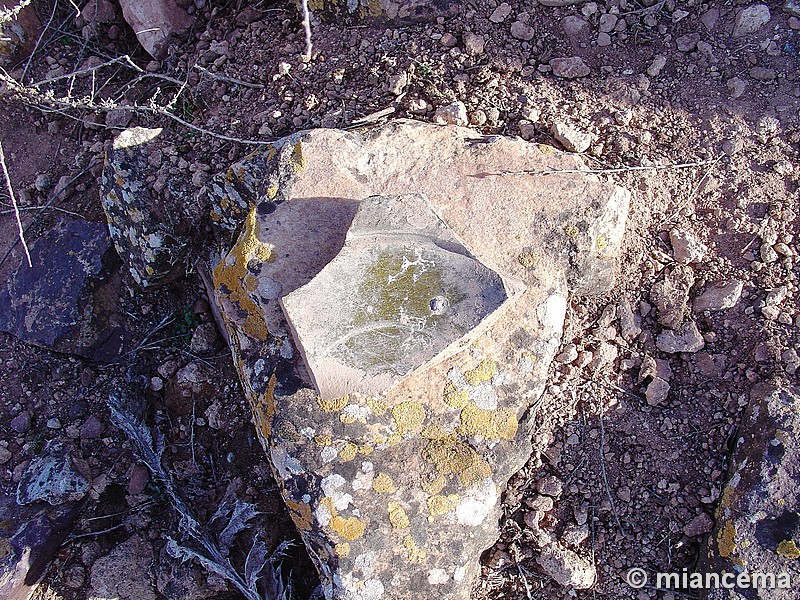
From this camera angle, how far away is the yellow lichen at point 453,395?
2.67m

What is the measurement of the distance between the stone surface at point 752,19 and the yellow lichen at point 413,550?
3043 mm

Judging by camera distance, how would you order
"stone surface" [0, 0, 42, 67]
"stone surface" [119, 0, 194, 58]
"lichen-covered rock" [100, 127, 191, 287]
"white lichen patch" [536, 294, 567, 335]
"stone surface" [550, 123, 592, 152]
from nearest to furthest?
"white lichen patch" [536, 294, 567, 335] < "stone surface" [550, 123, 592, 152] < "lichen-covered rock" [100, 127, 191, 287] < "stone surface" [119, 0, 194, 58] < "stone surface" [0, 0, 42, 67]

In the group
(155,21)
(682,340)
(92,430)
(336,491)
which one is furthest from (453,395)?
(155,21)

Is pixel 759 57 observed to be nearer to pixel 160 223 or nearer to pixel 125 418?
pixel 160 223

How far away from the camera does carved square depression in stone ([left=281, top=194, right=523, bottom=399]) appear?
98.4 inches

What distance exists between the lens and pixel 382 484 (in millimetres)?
2631

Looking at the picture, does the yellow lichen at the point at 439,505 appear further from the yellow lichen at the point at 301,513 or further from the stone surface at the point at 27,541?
the stone surface at the point at 27,541

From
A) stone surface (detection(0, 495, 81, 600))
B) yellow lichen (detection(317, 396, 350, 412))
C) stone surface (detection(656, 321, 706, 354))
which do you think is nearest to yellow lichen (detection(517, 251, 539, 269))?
stone surface (detection(656, 321, 706, 354))

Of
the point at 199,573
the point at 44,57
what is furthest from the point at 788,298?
the point at 44,57

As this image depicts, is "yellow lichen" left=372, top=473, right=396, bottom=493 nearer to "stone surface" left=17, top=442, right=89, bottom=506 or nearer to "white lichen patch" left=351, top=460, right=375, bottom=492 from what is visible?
"white lichen patch" left=351, top=460, right=375, bottom=492

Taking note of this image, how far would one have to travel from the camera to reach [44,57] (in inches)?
170

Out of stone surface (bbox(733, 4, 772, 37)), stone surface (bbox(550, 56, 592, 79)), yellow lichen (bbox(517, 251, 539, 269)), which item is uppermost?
stone surface (bbox(733, 4, 772, 37))

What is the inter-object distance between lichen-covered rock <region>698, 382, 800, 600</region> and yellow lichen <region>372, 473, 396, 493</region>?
1.40 metres

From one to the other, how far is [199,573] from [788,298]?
122 inches
